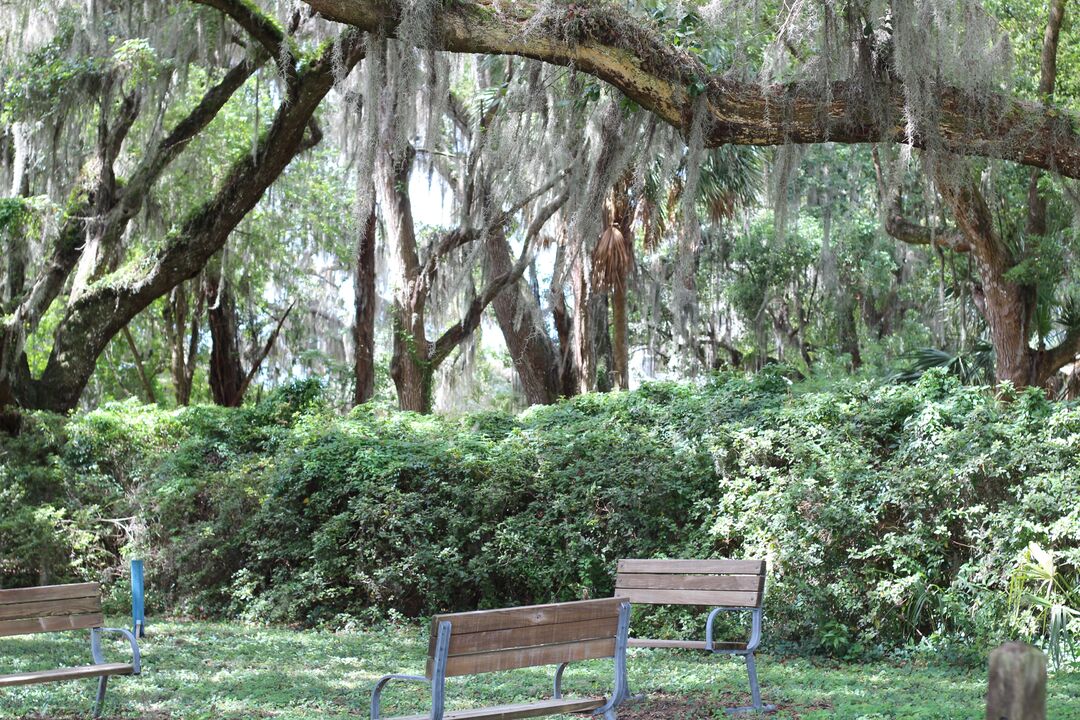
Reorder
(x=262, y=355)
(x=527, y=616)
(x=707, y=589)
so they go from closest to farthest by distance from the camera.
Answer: (x=527, y=616) < (x=707, y=589) < (x=262, y=355)

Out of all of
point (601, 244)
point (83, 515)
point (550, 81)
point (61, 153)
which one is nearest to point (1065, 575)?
point (550, 81)

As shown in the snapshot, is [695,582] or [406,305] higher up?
[406,305]

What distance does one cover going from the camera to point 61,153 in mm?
13633

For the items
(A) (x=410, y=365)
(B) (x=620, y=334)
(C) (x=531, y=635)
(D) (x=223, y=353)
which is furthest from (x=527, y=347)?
(C) (x=531, y=635)

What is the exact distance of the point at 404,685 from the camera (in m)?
6.86

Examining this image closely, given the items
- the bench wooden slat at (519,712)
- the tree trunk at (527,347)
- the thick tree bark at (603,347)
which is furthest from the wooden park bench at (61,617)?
the thick tree bark at (603,347)

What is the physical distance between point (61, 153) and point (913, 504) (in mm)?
10896

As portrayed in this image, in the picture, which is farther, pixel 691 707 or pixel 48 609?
pixel 691 707

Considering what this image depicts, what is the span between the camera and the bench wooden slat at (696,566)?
6051 mm

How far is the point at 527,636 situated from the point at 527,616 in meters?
0.08

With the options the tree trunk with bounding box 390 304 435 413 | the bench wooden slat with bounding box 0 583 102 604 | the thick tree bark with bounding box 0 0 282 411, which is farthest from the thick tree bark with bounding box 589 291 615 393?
the bench wooden slat with bounding box 0 583 102 604

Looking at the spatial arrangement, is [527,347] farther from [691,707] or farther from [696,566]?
[691,707]

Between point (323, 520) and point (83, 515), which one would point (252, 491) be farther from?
point (83, 515)

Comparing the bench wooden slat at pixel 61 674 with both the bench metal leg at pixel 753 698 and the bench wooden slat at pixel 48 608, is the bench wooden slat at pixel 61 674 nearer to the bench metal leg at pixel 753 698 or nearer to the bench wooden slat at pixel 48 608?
the bench wooden slat at pixel 48 608
